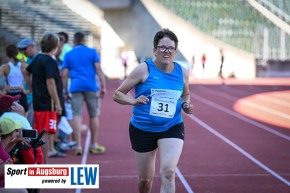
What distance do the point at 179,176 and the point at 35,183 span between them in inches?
130

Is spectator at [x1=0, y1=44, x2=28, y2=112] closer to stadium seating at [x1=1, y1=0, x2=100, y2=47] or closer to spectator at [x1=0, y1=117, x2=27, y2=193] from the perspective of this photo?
spectator at [x1=0, y1=117, x2=27, y2=193]

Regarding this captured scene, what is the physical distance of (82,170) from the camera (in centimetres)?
643

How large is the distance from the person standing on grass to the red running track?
71.2 inches

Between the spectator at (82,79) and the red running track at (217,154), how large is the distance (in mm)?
546

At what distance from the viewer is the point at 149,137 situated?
251 inches

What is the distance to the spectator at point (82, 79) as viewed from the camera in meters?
10.7

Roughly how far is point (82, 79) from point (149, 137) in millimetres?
4496

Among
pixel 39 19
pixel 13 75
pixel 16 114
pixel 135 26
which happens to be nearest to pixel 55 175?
pixel 16 114

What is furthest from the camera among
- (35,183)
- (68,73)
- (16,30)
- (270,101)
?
(16,30)

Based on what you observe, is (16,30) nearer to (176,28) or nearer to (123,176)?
(176,28)

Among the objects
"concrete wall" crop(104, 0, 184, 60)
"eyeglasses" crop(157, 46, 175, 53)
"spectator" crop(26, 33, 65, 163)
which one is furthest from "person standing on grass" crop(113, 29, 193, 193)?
"concrete wall" crop(104, 0, 184, 60)

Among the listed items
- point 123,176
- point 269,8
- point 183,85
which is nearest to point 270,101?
→ point 123,176

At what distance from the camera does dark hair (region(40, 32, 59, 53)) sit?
881 cm

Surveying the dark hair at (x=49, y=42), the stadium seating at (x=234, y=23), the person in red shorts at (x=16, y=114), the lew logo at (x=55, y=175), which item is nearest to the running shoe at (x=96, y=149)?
the dark hair at (x=49, y=42)
